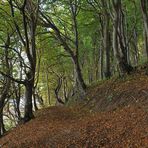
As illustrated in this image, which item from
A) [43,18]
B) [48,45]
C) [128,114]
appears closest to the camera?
[128,114]

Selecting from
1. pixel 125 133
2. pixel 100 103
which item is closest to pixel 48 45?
pixel 100 103

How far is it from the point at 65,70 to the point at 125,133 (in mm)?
36284

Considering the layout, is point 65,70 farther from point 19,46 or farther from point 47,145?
point 47,145

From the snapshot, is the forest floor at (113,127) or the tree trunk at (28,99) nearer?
the forest floor at (113,127)

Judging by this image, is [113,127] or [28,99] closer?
[113,127]

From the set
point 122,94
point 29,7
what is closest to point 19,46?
point 29,7

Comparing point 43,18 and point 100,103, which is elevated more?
point 43,18

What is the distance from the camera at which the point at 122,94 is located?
725 inches

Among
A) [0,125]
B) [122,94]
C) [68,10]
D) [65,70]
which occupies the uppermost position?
[68,10]

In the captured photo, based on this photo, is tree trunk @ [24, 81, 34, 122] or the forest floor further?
tree trunk @ [24, 81, 34, 122]

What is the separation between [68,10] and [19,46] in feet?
18.1

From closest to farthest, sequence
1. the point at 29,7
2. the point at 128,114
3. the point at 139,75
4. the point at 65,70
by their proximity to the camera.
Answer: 1. the point at 128,114
2. the point at 139,75
3. the point at 29,7
4. the point at 65,70

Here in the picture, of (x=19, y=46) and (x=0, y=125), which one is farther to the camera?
(x=19, y=46)

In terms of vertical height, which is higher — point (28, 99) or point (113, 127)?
point (28, 99)
